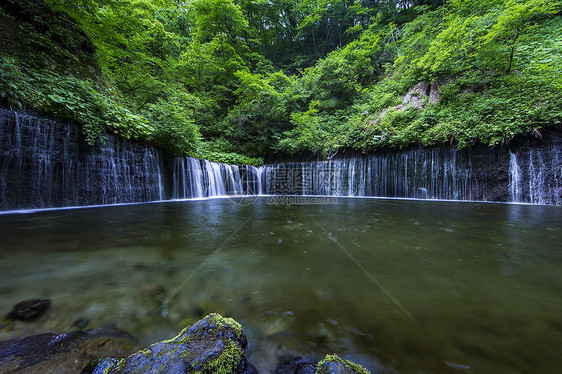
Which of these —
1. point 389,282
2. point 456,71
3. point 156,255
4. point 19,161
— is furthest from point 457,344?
point 456,71

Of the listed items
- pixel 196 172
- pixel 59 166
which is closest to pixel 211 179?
pixel 196 172

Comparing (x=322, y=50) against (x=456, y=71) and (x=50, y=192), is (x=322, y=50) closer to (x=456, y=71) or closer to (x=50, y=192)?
(x=456, y=71)

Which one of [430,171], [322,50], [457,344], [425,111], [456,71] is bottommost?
[457,344]

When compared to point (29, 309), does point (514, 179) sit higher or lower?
higher

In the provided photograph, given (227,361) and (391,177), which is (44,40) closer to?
(227,361)

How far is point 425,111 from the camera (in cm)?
969

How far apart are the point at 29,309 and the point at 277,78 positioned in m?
18.1

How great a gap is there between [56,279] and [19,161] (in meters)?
5.95

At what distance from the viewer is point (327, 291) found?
1.53 m

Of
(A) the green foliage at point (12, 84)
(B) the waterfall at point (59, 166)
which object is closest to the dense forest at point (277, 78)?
(A) the green foliage at point (12, 84)

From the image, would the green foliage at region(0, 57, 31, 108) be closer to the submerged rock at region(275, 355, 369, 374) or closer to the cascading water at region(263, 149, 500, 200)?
the submerged rock at region(275, 355, 369, 374)

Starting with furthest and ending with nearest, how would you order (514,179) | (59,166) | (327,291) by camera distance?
(514,179)
(59,166)
(327,291)

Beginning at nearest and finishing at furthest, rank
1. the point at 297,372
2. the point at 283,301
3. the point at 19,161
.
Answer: the point at 297,372 → the point at 283,301 → the point at 19,161

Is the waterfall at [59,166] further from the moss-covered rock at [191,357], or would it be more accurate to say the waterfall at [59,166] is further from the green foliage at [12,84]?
the moss-covered rock at [191,357]
